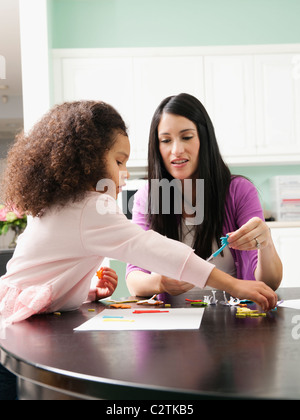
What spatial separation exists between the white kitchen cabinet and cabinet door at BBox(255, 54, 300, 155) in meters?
0.70

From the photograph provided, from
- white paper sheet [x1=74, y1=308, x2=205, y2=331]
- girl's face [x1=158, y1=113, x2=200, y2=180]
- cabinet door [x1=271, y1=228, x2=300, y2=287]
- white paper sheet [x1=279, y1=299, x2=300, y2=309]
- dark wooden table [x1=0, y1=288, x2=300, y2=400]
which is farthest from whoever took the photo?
cabinet door [x1=271, y1=228, x2=300, y2=287]

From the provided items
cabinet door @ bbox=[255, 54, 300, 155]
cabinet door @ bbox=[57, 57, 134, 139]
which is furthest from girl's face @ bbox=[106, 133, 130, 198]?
cabinet door @ bbox=[255, 54, 300, 155]

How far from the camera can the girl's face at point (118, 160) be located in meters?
1.26

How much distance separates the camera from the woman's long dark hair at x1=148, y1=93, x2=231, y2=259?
183 centimetres

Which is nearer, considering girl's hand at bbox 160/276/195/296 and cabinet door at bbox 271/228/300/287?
girl's hand at bbox 160/276/195/296

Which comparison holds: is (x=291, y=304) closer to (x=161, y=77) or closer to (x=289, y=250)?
(x=289, y=250)

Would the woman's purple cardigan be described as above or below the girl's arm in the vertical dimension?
above

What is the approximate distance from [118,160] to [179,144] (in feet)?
2.10

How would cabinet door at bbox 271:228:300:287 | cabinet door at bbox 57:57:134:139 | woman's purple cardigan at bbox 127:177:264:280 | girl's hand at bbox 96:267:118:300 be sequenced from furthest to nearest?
cabinet door at bbox 57:57:134:139, cabinet door at bbox 271:228:300:287, woman's purple cardigan at bbox 127:177:264:280, girl's hand at bbox 96:267:118:300

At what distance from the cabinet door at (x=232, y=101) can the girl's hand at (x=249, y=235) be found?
119 inches

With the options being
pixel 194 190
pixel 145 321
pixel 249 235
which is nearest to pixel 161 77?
pixel 194 190

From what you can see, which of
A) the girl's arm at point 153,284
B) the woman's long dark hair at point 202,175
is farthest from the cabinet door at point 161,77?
the girl's arm at point 153,284

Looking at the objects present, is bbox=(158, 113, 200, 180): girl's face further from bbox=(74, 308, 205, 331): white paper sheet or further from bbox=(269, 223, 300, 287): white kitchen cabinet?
bbox=(269, 223, 300, 287): white kitchen cabinet

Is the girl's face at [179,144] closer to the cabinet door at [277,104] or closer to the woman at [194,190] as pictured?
the woman at [194,190]
